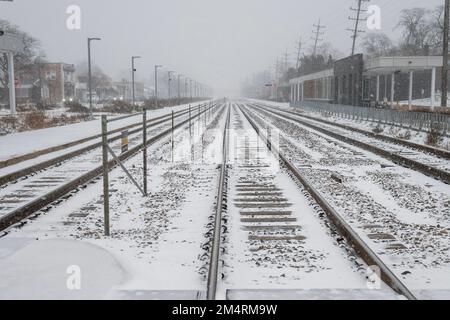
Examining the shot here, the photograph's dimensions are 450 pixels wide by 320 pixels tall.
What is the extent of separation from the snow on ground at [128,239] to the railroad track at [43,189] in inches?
13.2

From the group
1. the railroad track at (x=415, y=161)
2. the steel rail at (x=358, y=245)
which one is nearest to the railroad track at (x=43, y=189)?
the steel rail at (x=358, y=245)

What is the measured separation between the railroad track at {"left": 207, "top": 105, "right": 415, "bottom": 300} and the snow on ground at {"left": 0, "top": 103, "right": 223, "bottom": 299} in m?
0.25

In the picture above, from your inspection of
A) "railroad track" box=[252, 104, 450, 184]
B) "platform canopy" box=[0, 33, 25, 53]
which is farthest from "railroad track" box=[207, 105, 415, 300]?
"platform canopy" box=[0, 33, 25, 53]

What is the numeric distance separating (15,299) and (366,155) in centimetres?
1358

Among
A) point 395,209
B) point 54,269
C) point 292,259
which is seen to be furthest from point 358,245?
point 54,269

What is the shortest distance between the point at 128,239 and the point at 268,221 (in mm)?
2234

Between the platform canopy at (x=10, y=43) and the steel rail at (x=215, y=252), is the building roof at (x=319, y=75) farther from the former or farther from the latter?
the steel rail at (x=215, y=252)

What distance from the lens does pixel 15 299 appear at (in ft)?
15.6

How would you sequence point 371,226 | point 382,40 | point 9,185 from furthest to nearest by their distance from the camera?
1. point 382,40
2. point 9,185
3. point 371,226

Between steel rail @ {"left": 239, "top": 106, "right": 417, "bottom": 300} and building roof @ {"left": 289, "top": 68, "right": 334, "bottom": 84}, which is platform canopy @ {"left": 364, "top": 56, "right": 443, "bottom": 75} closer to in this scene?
building roof @ {"left": 289, "top": 68, "right": 334, "bottom": 84}

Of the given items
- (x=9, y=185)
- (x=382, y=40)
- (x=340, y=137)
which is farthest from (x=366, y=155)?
(x=382, y=40)

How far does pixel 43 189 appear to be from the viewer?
1055 cm

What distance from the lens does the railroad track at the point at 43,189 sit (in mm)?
8359
